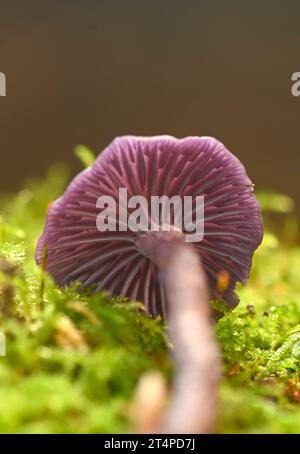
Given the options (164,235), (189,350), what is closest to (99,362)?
(189,350)

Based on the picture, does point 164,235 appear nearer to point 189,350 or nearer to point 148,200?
point 148,200

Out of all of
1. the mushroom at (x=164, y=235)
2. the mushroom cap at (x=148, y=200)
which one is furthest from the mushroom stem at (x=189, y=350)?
the mushroom cap at (x=148, y=200)

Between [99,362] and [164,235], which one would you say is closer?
[99,362]

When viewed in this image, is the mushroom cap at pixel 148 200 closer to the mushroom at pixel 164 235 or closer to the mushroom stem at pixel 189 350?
the mushroom at pixel 164 235

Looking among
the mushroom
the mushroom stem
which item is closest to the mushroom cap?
the mushroom

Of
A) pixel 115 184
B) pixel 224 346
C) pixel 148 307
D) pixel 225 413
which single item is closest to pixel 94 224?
pixel 115 184

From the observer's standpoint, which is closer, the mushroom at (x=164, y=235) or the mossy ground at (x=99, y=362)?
the mossy ground at (x=99, y=362)

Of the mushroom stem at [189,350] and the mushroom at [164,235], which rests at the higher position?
the mushroom at [164,235]

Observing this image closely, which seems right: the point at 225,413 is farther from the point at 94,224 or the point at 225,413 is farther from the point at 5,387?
the point at 94,224
